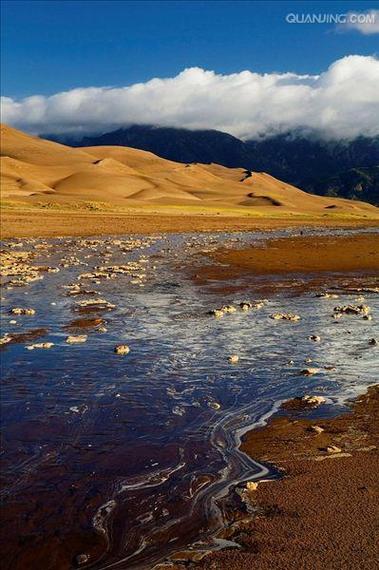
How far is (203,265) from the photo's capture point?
39.2 m

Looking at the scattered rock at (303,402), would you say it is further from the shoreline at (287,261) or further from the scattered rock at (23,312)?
→ the shoreline at (287,261)

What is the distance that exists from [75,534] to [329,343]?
11.3 meters

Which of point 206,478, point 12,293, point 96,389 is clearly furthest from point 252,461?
point 12,293

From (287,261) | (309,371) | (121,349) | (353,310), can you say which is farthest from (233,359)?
(287,261)

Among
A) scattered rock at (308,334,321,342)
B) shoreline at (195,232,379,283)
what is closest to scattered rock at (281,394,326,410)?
scattered rock at (308,334,321,342)

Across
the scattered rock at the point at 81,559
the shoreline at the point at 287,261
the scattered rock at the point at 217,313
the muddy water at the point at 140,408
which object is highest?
the shoreline at the point at 287,261

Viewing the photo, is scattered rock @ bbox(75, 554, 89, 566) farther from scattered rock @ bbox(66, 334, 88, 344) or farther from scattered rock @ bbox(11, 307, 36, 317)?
scattered rock @ bbox(11, 307, 36, 317)

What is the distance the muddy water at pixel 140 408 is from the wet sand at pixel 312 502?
48cm

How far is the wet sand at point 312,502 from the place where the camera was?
649 centimetres

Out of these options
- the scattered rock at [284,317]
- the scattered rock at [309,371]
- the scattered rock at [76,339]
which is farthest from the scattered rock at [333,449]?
the scattered rock at [284,317]

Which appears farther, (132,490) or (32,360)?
(32,360)

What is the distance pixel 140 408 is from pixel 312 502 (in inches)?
192

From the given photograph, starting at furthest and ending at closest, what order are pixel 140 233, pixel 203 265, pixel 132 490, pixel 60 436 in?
pixel 140 233 → pixel 203 265 → pixel 60 436 → pixel 132 490

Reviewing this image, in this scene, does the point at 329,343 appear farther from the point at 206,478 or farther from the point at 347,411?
the point at 206,478
